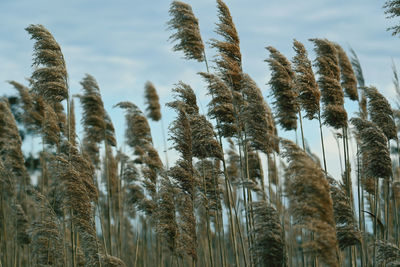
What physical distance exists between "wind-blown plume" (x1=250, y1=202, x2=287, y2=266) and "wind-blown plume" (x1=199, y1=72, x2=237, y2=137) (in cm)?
138

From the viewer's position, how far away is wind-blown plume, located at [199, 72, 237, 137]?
204 inches

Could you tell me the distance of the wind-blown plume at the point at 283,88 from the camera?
216 inches

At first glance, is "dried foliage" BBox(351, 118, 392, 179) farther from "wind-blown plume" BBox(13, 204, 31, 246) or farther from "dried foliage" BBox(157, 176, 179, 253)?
"wind-blown plume" BBox(13, 204, 31, 246)

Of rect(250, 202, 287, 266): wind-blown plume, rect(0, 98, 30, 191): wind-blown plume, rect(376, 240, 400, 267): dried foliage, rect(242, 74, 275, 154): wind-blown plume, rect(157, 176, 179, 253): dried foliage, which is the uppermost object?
rect(0, 98, 30, 191): wind-blown plume

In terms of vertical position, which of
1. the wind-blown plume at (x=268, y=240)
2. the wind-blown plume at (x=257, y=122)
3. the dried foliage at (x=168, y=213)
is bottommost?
the wind-blown plume at (x=268, y=240)

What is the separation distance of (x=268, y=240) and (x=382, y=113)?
9.05 feet

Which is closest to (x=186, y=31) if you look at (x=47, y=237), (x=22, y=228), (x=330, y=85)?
(x=330, y=85)

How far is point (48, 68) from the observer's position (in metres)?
5.62

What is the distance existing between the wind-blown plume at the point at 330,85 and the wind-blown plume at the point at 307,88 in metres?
0.15

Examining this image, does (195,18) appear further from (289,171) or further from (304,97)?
(289,171)

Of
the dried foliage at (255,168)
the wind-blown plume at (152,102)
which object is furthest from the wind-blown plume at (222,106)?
the wind-blown plume at (152,102)

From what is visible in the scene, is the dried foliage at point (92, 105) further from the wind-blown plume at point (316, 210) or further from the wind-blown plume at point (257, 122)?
the wind-blown plume at point (316, 210)

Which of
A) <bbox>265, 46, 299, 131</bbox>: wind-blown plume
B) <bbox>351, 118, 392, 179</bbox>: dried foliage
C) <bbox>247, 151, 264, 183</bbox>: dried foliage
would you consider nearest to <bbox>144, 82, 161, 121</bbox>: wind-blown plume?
<bbox>247, 151, 264, 183</bbox>: dried foliage

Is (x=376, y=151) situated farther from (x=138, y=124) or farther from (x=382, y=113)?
(x=138, y=124)
